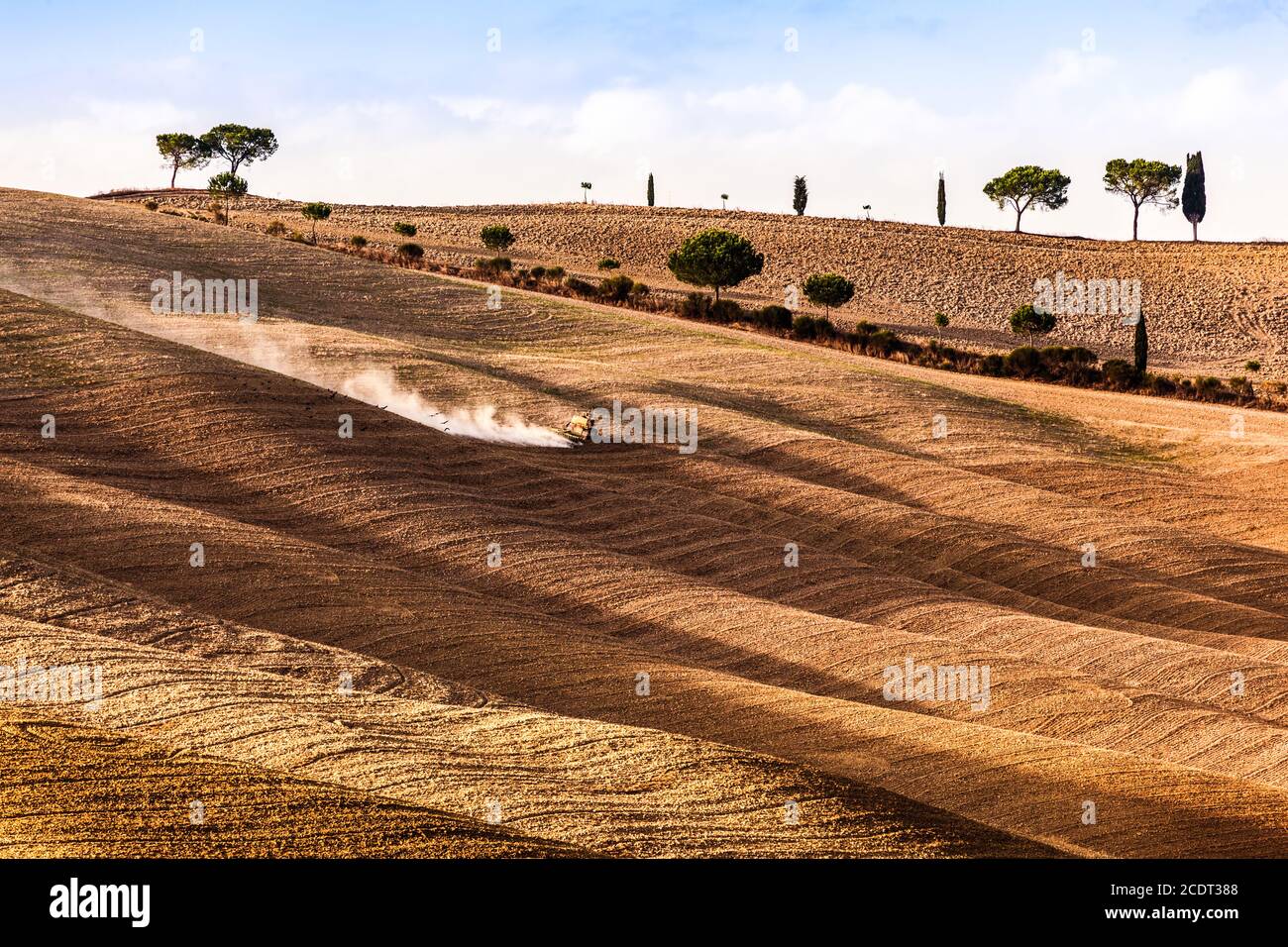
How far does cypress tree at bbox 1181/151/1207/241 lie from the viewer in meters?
129

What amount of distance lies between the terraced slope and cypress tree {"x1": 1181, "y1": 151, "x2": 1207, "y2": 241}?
8286 centimetres

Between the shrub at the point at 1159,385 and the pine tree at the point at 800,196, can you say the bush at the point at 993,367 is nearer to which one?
the shrub at the point at 1159,385

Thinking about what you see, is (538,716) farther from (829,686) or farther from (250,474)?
(250,474)

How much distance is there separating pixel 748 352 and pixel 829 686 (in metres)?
36.5

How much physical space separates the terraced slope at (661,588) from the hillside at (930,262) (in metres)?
42.1

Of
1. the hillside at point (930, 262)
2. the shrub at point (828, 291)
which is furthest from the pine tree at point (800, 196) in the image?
the shrub at point (828, 291)

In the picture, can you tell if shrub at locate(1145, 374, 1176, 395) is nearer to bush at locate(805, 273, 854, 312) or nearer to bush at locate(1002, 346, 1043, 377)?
bush at locate(1002, 346, 1043, 377)

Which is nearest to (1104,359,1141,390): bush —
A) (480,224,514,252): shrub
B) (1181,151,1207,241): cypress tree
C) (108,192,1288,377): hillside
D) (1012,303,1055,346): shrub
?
(108,192,1288,377): hillside

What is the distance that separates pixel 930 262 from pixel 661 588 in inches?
3578

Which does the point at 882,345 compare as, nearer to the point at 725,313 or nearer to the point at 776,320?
the point at 776,320

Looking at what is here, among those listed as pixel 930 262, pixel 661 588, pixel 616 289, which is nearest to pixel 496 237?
pixel 616 289

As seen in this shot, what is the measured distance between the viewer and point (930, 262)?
11544cm

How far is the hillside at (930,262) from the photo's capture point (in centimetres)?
9581
